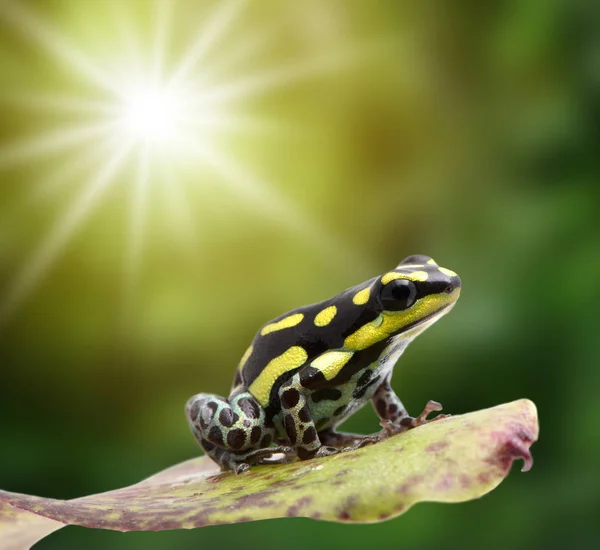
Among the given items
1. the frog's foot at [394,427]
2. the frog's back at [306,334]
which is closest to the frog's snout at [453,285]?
the frog's back at [306,334]

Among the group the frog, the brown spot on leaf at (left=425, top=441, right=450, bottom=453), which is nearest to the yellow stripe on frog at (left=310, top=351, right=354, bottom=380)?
the frog

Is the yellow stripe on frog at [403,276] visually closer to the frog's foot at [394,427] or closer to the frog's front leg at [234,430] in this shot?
the frog's foot at [394,427]

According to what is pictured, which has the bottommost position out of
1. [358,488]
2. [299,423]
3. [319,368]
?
[358,488]

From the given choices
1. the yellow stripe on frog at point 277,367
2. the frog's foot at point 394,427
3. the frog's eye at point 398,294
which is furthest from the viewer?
the yellow stripe on frog at point 277,367

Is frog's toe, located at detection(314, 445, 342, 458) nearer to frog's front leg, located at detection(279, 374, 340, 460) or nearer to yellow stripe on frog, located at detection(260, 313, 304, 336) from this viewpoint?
frog's front leg, located at detection(279, 374, 340, 460)

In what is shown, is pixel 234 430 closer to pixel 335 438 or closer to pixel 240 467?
pixel 240 467

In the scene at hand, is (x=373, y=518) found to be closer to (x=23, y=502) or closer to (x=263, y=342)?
(x=23, y=502)

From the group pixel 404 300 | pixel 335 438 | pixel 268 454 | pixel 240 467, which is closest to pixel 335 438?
pixel 335 438
